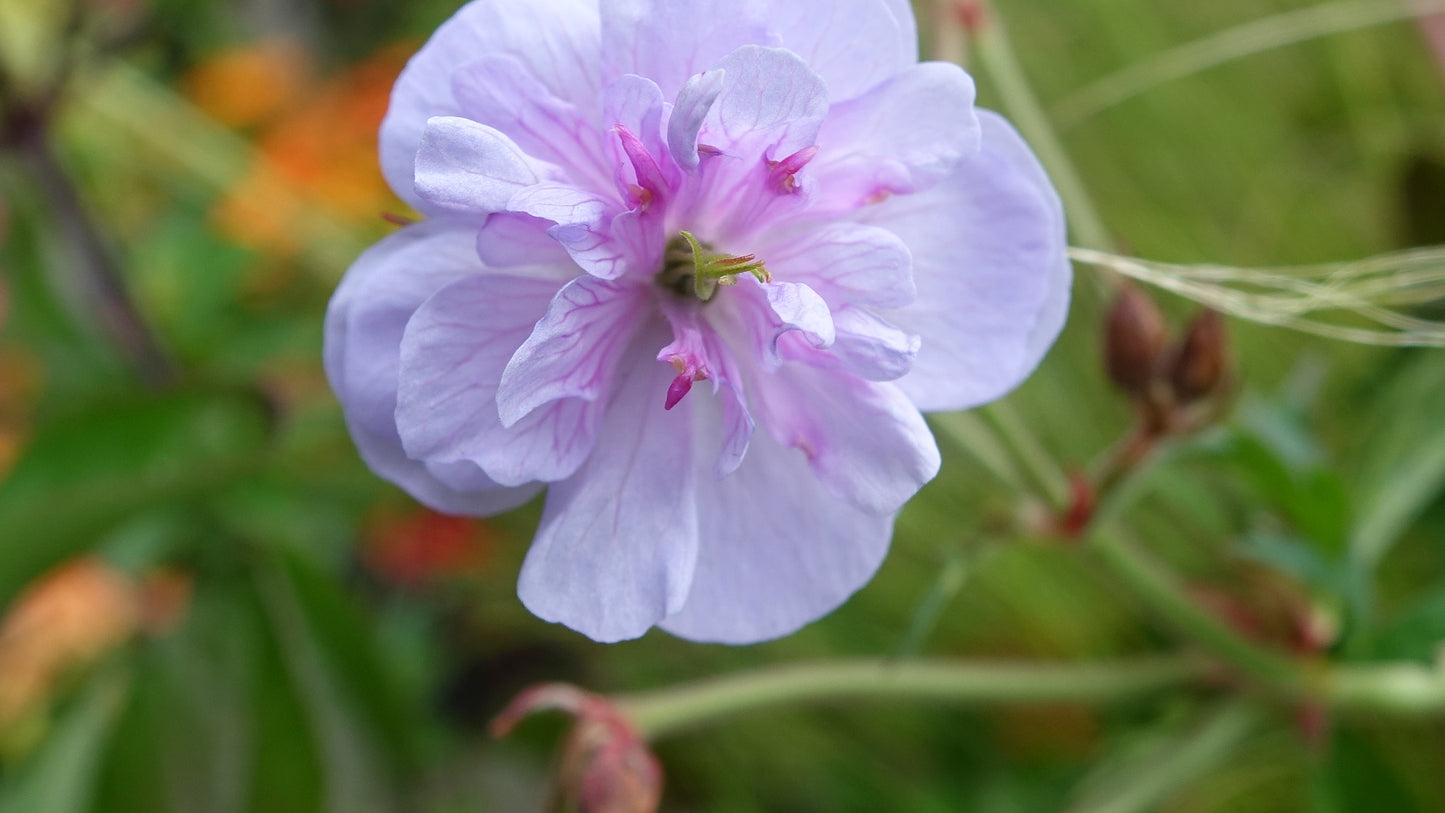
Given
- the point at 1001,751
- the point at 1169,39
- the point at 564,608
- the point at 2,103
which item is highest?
the point at 2,103

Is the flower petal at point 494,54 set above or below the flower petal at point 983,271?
above

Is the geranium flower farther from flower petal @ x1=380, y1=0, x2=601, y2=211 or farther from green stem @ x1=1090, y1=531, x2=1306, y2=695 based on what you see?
green stem @ x1=1090, y1=531, x2=1306, y2=695

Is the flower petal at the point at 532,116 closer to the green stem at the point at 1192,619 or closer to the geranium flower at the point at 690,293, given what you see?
the geranium flower at the point at 690,293

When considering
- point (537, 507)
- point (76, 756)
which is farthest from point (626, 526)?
point (537, 507)

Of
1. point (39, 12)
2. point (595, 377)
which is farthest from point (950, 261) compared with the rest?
point (39, 12)

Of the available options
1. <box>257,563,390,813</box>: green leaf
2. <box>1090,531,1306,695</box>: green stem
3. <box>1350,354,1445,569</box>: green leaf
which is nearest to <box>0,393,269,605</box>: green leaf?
<box>257,563,390,813</box>: green leaf

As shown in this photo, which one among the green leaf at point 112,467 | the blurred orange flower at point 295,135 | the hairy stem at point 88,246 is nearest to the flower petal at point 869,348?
the green leaf at point 112,467

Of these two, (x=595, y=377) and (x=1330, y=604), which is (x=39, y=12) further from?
(x=1330, y=604)
